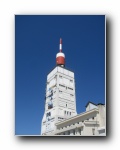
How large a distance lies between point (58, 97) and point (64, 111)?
0.16 meters

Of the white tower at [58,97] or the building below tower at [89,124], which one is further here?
the white tower at [58,97]

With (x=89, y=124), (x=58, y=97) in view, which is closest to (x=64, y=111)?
(x=58, y=97)

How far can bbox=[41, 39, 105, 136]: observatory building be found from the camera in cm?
315

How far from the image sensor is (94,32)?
10.7 feet

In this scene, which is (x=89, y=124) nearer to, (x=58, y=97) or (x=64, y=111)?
(x=64, y=111)

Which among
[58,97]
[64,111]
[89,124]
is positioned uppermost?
[58,97]

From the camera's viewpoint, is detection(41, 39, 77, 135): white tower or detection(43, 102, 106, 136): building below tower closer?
detection(43, 102, 106, 136): building below tower

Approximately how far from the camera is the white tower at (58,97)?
3.25 metres

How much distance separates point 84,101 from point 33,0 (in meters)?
1.18

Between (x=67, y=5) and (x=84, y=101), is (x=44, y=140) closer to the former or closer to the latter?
(x=84, y=101)

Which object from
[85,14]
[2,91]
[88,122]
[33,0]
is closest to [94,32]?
[85,14]

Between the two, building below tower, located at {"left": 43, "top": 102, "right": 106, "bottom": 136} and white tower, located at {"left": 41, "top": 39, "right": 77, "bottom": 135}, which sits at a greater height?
white tower, located at {"left": 41, "top": 39, "right": 77, "bottom": 135}

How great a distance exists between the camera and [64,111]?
3.25 meters

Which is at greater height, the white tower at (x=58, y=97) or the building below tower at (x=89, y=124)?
the white tower at (x=58, y=97)
